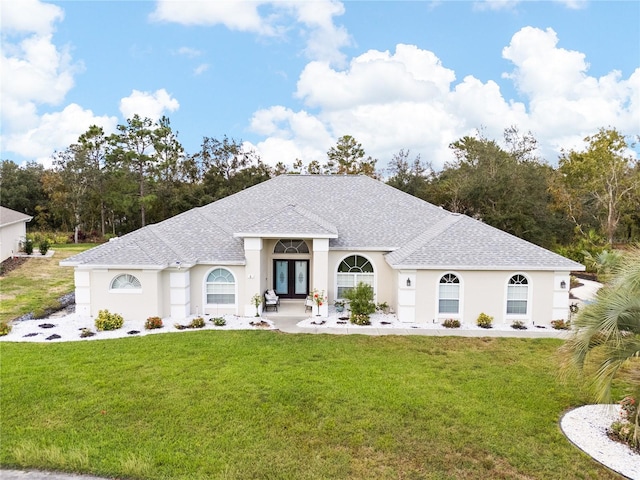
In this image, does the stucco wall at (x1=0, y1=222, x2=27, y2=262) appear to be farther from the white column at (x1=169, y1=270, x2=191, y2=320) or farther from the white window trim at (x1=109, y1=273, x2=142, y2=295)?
the white column at (x1=169, y1=270, x2=191, y2=320)

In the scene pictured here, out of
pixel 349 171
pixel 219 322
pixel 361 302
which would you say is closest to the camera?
pixel 219 322

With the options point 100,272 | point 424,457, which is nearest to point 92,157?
point 100,272

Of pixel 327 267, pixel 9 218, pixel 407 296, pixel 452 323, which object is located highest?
pixel 9 218

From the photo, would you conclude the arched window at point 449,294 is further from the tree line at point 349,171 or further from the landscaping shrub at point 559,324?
the tree line at point 349,171

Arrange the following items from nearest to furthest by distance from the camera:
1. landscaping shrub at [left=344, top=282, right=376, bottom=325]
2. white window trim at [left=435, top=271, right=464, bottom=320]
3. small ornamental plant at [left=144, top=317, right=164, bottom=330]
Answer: small ornamental plant at [left=144, top=317, right=164, bottom=330] → white window trim at [left=435, top=271, right=464, bottom=320] → landscaping shrub at [left=344, top=282, right=376, bottom=325]

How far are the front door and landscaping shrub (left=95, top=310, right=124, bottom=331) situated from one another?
23.3 ft

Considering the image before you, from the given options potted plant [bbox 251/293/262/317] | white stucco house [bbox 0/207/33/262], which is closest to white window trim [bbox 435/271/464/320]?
potted plant [bbox 251/293/262/317]

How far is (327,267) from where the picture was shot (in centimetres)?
1769

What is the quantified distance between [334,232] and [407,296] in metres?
4.01

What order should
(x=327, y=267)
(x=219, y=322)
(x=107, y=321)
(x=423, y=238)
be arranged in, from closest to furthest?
1. (x=107, y=321)
2. (x=219, y=322)
3. (x=327, y=267)
4. (x=423, y=238)

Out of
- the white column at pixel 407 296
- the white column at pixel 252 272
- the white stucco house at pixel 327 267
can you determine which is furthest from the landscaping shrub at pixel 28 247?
the white column at pixel 407 296

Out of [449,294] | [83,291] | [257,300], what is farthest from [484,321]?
[83,291]

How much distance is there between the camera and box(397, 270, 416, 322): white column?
16359mm

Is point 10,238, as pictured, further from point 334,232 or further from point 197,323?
point 334,232
